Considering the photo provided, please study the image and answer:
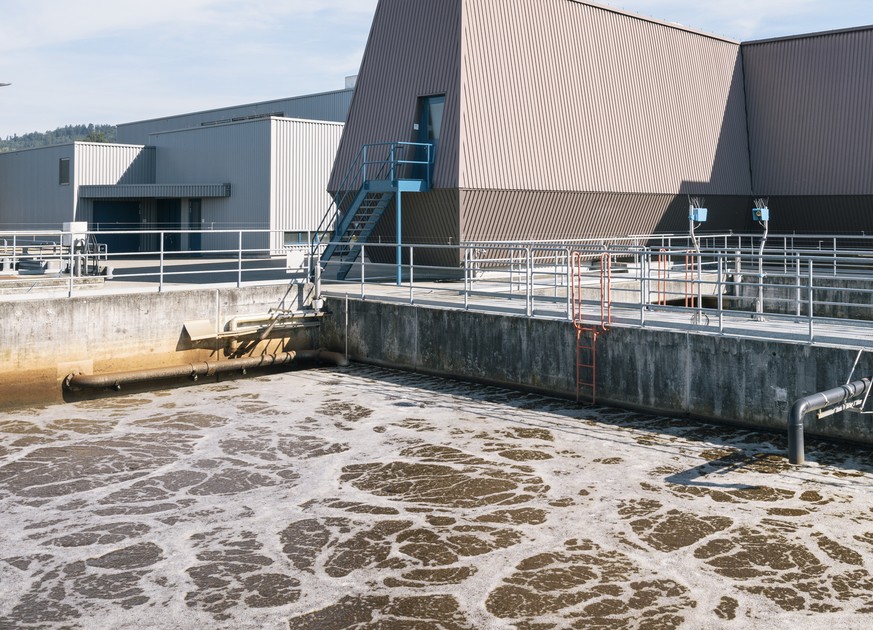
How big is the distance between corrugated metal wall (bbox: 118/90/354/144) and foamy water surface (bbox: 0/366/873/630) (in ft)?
91.8

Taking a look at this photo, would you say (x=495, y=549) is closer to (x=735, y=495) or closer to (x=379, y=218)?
(x=735, y=495)

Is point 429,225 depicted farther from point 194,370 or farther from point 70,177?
point 70,177

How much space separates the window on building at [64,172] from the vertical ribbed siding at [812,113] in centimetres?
2814

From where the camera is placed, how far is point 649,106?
3250 cm

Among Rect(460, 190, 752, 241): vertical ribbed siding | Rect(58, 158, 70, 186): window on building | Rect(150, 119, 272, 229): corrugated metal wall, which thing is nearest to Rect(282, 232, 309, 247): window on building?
Rect(150, 119, 272, 229): corrugated metal wall

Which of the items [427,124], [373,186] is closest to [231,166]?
[427,124]

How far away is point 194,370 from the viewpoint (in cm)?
2080

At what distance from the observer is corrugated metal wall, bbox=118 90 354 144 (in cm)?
4600

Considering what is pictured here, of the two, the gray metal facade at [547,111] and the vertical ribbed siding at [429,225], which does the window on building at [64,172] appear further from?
the vertical ribbed siding at [429,225]

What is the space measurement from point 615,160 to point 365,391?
14.6m

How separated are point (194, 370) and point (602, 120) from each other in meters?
16.0

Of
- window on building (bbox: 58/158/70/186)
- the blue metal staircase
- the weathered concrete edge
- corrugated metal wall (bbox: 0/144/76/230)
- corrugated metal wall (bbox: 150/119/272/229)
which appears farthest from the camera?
corrugated metal wall (bbox: 0/144/76/230)

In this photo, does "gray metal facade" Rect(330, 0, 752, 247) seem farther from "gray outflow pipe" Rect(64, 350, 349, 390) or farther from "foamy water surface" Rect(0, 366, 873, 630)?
"foamy water surface" Rect(0, 366, 873, 630)

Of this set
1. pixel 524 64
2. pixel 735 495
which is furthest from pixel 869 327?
pixel 524 64
